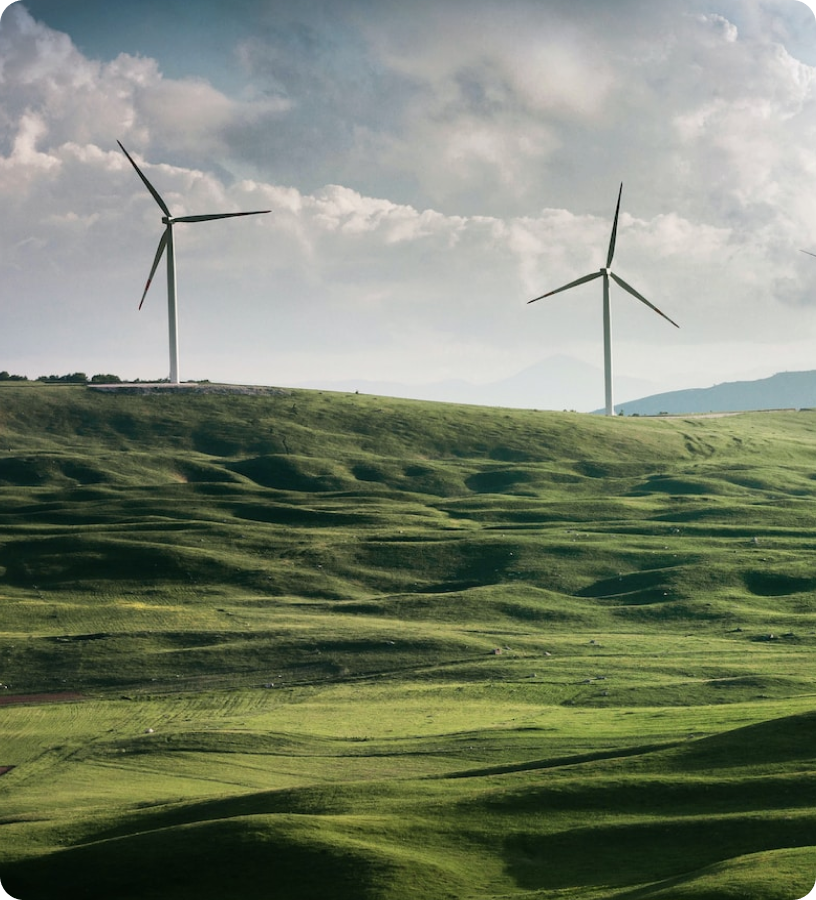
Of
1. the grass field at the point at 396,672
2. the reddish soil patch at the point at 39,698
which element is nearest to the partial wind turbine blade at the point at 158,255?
the grass field at the point at 396,672

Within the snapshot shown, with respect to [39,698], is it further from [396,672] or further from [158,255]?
[158,255]

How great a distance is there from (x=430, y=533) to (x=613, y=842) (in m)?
105

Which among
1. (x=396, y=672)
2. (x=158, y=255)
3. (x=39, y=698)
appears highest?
(x=158, y=255)

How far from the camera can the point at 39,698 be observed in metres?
92.3

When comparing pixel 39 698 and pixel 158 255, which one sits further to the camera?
pixel 158 255

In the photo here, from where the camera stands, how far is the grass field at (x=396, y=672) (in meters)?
40.2

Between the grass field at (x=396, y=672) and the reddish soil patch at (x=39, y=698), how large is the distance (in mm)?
404

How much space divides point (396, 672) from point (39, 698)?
966 inches

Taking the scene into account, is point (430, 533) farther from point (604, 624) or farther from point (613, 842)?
point (613, 842)

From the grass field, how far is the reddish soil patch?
15.9 inches

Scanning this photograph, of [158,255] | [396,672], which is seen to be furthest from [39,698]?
[158,255]

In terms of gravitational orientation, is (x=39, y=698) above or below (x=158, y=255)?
below

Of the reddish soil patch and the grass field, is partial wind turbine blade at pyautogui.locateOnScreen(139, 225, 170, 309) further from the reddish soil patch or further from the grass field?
the reddish soil patch

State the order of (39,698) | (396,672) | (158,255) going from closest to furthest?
1. (39,698)
2. (396,672)
3. (158,255)
